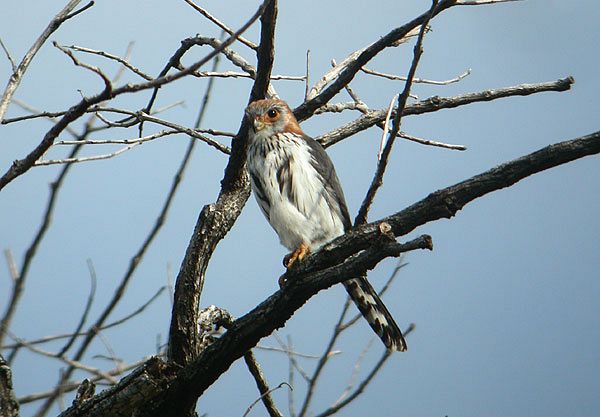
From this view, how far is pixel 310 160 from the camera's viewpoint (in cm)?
399

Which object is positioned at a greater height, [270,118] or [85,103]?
[270,118]

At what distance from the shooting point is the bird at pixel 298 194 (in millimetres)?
3812

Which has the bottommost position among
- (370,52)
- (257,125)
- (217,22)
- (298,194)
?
(298,194)

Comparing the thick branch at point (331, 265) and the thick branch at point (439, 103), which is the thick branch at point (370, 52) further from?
the thick branch at point (331, 265)

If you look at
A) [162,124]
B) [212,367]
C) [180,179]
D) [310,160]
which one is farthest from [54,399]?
[310,160]

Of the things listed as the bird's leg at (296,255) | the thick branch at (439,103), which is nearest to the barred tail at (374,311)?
the bird's leg at (296,255)

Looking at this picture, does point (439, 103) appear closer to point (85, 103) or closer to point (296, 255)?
point (296, 255)

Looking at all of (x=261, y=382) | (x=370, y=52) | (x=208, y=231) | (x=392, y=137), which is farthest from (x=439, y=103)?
(x=261, y=382)

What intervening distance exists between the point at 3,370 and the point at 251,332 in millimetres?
920

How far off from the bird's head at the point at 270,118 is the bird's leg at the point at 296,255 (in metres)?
0.64

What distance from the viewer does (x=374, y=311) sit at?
377 centimetres

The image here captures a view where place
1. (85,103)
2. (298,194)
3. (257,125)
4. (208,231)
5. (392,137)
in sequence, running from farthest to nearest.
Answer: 1. (257,125)
2. (298,194)
3. (208,231)
4. (392,137)
5. (85,103)

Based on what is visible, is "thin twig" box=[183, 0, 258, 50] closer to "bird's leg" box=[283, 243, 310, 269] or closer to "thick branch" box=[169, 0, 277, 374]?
"thick branch" box=[169, 0, 277, 374]

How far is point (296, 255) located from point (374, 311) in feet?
1.55
